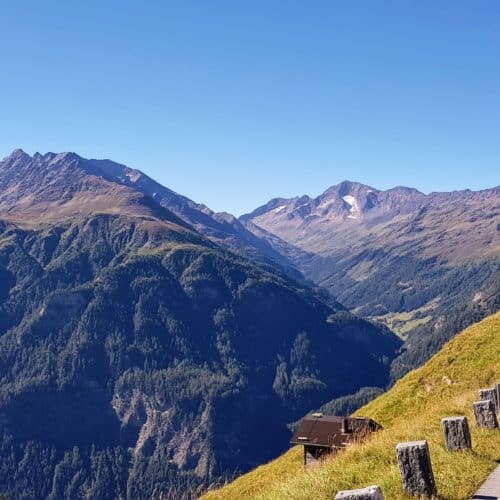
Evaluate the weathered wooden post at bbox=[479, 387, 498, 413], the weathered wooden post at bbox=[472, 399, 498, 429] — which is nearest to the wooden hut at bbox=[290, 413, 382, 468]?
the weathered wooden post at bbox=[479, 387, 498, 413]

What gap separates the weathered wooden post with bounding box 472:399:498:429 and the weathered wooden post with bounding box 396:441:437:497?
24.3 ft

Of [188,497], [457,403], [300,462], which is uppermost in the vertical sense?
[457,403]

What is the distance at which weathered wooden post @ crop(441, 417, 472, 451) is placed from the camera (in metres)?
15.6

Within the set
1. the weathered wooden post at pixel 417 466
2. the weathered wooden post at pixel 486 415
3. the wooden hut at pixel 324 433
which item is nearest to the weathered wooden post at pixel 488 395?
the weathered wooden post at pixel 486 415

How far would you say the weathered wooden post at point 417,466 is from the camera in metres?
12.2

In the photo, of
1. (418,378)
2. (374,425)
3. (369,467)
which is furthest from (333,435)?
(418,378)

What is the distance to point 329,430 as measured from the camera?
31.0 metres

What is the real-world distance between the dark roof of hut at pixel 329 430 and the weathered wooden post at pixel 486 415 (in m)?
11.0

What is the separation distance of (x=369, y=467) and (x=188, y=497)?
14316mm

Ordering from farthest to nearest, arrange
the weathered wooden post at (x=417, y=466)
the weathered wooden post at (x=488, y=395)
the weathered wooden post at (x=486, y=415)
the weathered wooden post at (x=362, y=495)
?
the weathered wooden post at (x=488, y=395) → the weathered wooden post at (x=486, y=415) → the weathered wooden post at (x=417, y=466) → the weathered wooden post at (x=362, y=495)

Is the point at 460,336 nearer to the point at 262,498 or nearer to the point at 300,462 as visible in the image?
the point at 300,462

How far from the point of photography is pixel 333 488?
14227 mm

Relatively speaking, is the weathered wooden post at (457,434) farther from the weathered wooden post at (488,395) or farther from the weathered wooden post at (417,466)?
the weathered wooden post at (488,395)

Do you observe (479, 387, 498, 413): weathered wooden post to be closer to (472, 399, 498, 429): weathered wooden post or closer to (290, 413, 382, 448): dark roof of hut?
(472, 399, 498, 429): weathered wooden post
